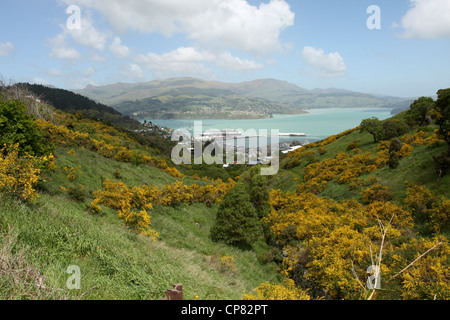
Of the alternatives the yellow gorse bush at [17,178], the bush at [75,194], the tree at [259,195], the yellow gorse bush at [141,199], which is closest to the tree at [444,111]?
the tree at [259,195]

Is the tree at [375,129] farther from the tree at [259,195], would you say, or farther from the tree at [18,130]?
the tree at [18,130]

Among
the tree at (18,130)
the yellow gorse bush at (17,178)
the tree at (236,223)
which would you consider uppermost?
the tree at (18,130)

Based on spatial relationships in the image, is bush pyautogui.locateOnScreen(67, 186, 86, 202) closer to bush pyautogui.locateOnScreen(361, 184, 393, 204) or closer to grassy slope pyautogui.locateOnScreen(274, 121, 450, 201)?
bush pyautogui.locateOnScreen(361, 184, 393, 204)

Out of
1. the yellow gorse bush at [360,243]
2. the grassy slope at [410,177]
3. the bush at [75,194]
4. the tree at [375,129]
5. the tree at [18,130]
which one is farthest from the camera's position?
the tree at [375,129]

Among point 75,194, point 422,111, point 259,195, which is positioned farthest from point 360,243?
point 422,111

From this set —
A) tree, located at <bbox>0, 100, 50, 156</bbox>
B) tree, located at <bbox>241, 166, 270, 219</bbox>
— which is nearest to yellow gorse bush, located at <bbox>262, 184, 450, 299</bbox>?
tree, located at <bbox>241, 166, 270, 219</bbox>

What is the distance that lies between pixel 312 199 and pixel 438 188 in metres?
8.61

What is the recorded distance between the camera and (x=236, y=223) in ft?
57.0

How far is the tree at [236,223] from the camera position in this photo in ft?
56.5

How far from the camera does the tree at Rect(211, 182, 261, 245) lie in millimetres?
17234

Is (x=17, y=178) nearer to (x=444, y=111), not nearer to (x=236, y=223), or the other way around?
(x=236, y=223)

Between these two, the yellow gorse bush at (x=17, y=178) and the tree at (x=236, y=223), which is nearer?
the yellow gorse bush at (x=17, y=178)

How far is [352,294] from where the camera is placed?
1004 cm
